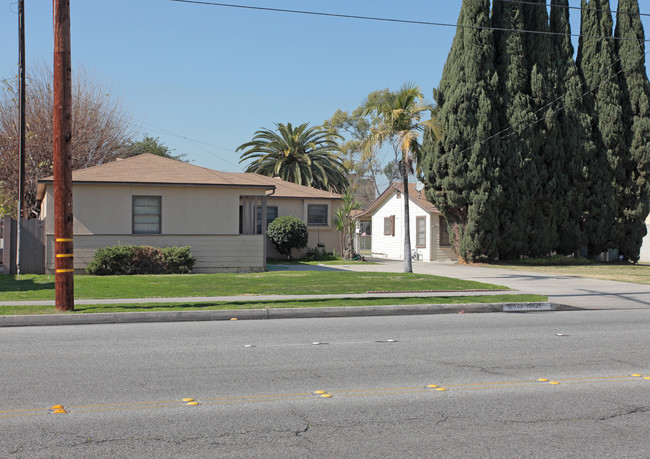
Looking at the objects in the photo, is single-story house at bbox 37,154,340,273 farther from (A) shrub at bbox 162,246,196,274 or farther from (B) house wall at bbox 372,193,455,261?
(B) house wall at bbox 372,193,455,261

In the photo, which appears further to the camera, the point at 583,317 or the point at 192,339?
the point at 583,317

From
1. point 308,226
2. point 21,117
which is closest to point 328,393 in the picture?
point 21,117

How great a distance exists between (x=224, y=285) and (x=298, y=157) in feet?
93.1

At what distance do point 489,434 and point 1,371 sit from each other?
5.68 meters

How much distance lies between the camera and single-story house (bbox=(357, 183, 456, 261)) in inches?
1359

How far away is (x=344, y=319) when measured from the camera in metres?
13.1

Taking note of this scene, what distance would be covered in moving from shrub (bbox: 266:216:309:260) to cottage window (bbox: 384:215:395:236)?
8.96m

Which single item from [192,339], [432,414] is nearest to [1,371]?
[192,339]

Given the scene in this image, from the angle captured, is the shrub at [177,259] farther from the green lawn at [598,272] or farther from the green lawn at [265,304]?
the green lawn at [598,272]

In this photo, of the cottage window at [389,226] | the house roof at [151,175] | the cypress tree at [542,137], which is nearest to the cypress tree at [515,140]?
the cypress tree at [542,137]

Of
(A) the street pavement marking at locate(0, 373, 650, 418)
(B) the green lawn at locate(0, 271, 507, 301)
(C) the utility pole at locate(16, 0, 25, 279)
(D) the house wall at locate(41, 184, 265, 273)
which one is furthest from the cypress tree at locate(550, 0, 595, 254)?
(A) the street pavement marking at locate(0, 373, 650, 418)

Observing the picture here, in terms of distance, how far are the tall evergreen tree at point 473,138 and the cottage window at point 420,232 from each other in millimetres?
4873

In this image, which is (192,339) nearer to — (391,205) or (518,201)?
(518,201)

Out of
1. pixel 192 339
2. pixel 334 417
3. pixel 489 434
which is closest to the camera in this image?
pixel 489 434
